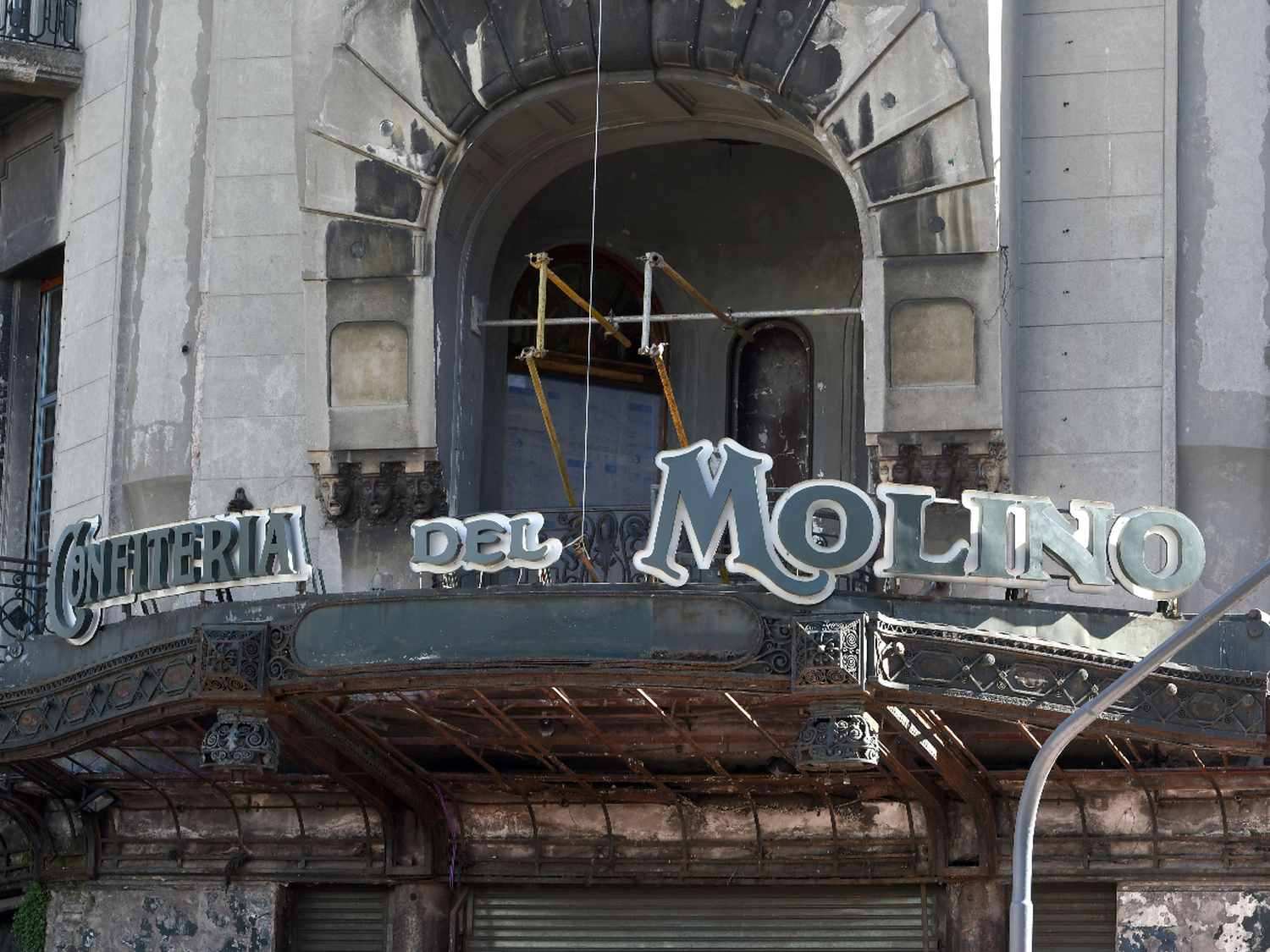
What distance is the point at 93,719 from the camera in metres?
21.0

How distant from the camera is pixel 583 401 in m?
26.4

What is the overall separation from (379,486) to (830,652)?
675 cm

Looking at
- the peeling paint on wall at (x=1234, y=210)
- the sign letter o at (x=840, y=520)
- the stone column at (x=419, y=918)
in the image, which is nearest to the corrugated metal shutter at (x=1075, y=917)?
the sign letter o at (x=840, y=520)

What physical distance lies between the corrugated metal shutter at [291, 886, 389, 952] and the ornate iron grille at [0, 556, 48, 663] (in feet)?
14.3

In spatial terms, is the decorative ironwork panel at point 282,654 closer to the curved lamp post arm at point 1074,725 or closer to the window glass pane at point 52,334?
the curved lamp post arm at point 1074,725

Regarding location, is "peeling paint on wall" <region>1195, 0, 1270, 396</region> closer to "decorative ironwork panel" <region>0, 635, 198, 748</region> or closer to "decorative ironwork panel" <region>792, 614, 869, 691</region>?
"decorative ironwork panel" <region>792, 614, 869, 691</region>

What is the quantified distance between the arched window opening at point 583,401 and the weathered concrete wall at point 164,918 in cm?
563

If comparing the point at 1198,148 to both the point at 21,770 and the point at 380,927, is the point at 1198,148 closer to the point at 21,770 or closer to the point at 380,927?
the point at 380,927

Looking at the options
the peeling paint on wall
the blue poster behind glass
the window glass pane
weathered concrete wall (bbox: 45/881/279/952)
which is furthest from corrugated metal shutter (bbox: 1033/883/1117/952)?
the window glass pane

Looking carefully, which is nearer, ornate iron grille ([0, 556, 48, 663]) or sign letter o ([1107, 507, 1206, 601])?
sign letter o ([1107, 507, 1206, 601])

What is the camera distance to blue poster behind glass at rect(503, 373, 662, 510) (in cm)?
2581

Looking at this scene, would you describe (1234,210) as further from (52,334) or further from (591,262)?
(52,334)

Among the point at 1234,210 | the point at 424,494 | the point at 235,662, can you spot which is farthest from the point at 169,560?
the point at 1234,210

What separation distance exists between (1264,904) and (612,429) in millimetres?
9818
